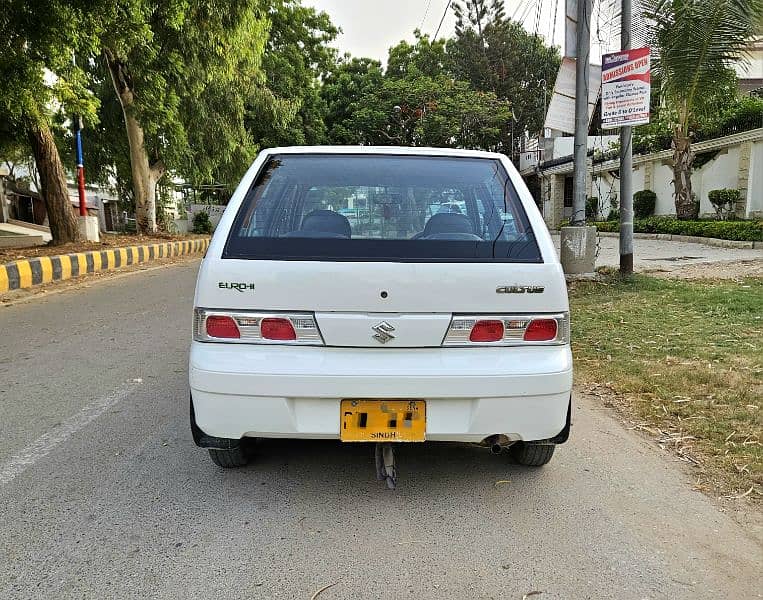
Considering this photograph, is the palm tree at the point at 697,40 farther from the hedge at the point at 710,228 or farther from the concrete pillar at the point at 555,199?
the concrete pillar at the point at 555,199

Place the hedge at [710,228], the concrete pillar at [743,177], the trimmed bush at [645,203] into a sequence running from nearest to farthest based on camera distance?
the hedge at [710,228] < the concrete pillar at [743,177] < the trimmed bush at [645,203]

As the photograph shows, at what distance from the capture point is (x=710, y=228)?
→ 45.5 ft

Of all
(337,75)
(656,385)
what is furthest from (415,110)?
(656,385)

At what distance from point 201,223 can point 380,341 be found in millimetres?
29429

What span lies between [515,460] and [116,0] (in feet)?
28.5

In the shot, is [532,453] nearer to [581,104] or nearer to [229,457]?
[229,457]

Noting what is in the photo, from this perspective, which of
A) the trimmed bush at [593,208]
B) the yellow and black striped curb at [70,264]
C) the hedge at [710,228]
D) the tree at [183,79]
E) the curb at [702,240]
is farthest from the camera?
the trimmed bush at [593,208]

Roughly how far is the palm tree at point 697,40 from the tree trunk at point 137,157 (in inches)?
468

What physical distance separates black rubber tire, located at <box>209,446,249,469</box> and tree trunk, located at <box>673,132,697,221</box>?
14.5m

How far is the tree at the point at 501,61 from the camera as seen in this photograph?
105 feet

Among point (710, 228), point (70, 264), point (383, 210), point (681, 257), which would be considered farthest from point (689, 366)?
point (710, 228)

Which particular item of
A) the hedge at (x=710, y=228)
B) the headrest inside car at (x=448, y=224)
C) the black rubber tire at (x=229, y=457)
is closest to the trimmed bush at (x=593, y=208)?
the hedge at (x=710, y=228)

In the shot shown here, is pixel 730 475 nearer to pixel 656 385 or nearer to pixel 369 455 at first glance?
pixel 656 385

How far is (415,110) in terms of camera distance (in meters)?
26.2
